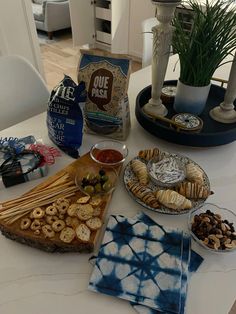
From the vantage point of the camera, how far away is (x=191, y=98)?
892mm

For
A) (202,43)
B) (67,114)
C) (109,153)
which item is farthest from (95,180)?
(202,43)

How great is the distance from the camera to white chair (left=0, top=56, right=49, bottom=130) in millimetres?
1107

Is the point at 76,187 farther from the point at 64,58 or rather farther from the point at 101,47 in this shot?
the point at 101,47

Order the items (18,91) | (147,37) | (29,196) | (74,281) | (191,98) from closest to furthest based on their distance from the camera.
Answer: (74,281)
(29,196)
(191,98)
(18,91)
(147,37)

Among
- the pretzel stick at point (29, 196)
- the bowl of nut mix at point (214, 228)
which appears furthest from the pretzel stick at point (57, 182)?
the bowl of nut mix at point (214, 228)

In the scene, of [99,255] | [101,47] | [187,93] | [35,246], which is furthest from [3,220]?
[101,47]

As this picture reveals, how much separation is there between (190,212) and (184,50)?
1.57ft

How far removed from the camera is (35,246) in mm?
613

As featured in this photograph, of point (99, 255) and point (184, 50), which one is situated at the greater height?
point (184, 50)

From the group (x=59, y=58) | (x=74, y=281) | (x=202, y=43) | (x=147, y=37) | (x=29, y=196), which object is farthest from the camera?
(x=59, y=58)

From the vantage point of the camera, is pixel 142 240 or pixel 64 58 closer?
pixel 142 240

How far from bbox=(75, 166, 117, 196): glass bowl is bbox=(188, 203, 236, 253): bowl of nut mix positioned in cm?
22

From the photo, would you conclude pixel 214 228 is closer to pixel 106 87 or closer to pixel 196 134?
pixel 196 134

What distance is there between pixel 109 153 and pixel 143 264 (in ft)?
1.14
